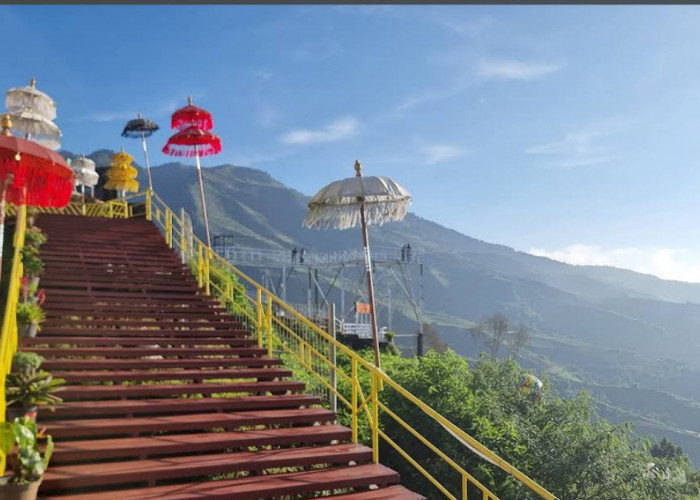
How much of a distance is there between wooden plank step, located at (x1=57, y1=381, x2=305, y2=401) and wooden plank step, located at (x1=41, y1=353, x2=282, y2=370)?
20.4 inches

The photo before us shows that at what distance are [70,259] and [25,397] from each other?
7058 mm

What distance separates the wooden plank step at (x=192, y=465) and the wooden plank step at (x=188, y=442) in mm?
100

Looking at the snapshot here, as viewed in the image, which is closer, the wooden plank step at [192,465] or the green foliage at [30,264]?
the wooden plank step at [192,465]

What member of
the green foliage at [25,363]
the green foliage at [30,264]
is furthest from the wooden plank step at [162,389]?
the green foliage at [30,264]

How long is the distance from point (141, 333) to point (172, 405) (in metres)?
2.82

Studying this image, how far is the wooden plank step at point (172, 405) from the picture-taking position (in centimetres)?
650

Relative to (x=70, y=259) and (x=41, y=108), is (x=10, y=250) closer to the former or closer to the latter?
(x=70, y=259)

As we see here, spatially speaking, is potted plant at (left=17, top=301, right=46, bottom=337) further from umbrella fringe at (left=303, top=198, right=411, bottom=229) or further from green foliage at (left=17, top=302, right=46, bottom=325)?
umbrella fringe at (left=303, top=198, right=411, bottom=229)

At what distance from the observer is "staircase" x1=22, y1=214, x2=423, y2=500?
5535 mm

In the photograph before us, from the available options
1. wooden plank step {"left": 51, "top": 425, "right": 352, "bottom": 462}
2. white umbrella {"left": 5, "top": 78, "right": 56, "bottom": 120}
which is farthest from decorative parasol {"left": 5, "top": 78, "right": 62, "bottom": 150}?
wooden plank step {"left": 51, "top": 425, "right": 352, "bottom": 462}

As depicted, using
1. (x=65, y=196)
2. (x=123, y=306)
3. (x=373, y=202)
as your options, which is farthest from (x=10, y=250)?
(x=373, y=202)

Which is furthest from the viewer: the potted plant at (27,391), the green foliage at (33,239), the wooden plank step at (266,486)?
→ the green foliage at (33,239)

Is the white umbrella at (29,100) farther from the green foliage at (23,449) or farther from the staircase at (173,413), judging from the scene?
the green foliage at (23,449)

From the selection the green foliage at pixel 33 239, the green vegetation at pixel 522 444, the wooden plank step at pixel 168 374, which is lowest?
the green vegetation at pixel 522 444
